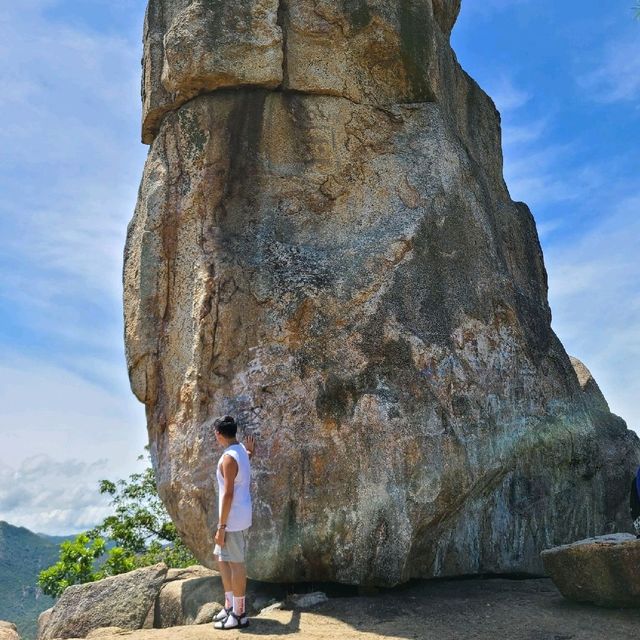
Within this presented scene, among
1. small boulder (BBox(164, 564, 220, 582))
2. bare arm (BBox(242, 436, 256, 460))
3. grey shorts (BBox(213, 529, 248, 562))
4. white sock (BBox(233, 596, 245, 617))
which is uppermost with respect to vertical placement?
bare arm (BBox(242, 436, 256, 460))

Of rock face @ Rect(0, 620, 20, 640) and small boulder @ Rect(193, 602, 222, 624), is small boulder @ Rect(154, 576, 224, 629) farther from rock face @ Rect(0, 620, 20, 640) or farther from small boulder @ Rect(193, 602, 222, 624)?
rock face @ Rect(0, 620, 20, 640)

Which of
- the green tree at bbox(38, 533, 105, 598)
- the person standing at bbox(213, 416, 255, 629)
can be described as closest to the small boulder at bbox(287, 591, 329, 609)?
the person standing at bbox(213, 416, 255, 629)

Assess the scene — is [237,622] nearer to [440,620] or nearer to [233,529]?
[233,529]

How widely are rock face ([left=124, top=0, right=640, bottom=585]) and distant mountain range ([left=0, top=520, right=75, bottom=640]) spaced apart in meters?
78.2

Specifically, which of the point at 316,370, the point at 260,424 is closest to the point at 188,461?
the point at 260,424

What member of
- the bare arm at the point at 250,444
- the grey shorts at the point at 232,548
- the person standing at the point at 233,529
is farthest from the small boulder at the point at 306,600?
the bare arm at the point at 250,444

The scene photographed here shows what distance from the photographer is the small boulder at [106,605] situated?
29.0 feet

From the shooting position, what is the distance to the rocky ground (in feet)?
21.9

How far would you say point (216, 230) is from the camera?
8.44 meters

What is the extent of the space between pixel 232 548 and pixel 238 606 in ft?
1.60

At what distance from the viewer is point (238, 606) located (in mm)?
6785

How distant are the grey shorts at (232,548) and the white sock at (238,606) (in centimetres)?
33

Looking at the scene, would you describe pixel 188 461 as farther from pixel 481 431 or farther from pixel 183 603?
pixel 481 431

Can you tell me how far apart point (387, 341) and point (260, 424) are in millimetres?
1450
